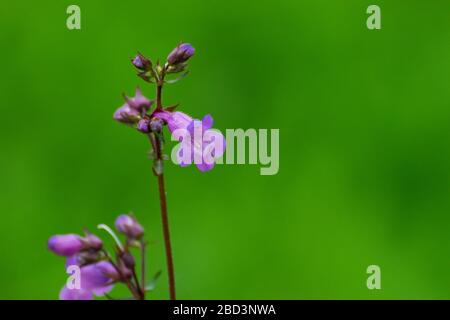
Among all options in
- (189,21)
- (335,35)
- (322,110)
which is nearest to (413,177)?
(322,110)

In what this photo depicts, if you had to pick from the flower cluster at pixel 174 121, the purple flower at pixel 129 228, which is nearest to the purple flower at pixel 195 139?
the flower cluster at pixel 174 121

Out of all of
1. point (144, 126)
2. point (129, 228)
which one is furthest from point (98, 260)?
point (144, 126)

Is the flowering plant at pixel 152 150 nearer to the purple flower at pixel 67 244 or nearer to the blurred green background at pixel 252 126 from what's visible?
the purple flower at pixel 67 244

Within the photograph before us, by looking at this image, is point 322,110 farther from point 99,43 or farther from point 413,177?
point 99,43

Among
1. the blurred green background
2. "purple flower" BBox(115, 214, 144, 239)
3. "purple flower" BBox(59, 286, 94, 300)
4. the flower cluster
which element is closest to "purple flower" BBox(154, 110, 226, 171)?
the flower cluster

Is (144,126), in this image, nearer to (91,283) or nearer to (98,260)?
(98,260)

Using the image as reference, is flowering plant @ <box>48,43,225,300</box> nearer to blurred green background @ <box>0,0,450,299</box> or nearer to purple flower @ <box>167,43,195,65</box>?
purple flower @ <box>167,43,195,65</box>
